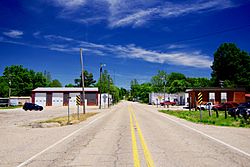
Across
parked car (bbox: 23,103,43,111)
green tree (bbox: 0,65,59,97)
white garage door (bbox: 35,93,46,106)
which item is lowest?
parked car (bbox: 23,103,43,111)

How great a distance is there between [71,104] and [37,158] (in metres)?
68.8

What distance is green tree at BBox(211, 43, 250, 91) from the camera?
265 feet

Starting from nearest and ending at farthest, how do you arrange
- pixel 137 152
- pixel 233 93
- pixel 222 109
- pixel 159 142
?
pixel 137 152 < pixel 159 142 < pixel 222 109 < pixel 233 93

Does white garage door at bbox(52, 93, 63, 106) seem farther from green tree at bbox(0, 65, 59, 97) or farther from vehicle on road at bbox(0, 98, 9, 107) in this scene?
green tree at bbox(0, 65, 59, 97)

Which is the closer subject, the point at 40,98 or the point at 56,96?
the point at 40,98

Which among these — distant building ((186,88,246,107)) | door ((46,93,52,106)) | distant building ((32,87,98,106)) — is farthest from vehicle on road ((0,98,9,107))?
distant building ((186,88,246,107))

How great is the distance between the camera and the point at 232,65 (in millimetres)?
82312

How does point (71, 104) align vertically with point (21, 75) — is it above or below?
below

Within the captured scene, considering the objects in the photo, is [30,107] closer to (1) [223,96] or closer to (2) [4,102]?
(2) [4,102]

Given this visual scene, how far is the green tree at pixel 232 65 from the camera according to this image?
3174 inches

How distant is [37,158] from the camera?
830 cm

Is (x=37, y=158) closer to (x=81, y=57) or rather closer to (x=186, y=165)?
(x=186, y=165)

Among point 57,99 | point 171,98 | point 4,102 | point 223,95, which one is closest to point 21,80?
point 57,99

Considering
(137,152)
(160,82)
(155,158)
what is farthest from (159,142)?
(160,82)
